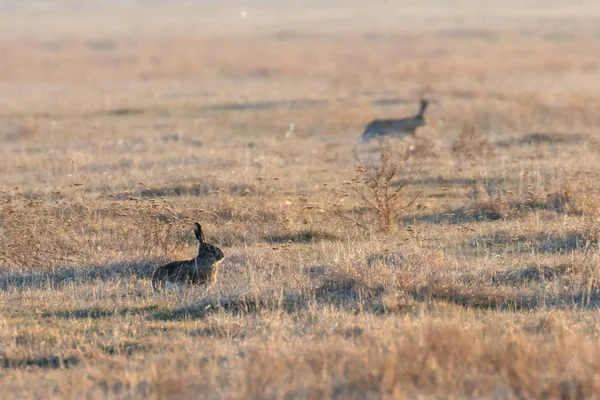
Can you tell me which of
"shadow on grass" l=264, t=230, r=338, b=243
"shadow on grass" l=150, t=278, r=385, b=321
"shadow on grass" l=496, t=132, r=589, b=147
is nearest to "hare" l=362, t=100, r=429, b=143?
"shadow on grass" l=496, t=132, r=589, b=147

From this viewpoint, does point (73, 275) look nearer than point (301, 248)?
Yes

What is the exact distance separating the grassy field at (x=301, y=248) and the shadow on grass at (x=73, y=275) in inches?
1.0

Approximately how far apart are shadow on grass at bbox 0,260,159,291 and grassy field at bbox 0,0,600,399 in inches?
1.0

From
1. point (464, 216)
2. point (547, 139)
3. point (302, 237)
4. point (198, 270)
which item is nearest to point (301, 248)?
point (302, 237)

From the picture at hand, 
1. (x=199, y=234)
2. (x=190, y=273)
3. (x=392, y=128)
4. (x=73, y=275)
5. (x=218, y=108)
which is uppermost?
(x=218, y=108)

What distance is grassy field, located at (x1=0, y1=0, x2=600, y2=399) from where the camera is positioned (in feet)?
21.1

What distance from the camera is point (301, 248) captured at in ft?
36.7

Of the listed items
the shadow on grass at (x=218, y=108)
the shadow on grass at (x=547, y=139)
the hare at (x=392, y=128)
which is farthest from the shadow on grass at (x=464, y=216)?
the shadow on grass at (x=218, y=108)

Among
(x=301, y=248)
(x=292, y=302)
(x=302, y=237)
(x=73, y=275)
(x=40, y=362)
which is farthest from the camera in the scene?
(x=302, y=237)

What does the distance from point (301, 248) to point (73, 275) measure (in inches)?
103

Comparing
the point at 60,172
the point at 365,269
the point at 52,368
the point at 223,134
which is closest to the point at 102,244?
the point at 365,269

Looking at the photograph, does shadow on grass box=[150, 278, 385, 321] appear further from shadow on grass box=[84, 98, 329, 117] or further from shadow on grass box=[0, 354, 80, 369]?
shadow on grass box=[84, 98, 329, 117]

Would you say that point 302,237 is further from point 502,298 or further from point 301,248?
point 502,298

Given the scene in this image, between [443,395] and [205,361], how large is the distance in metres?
1.84
